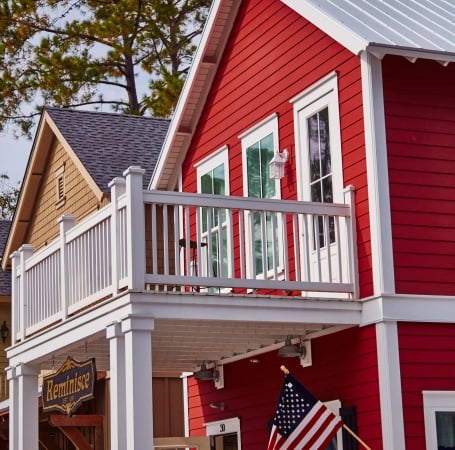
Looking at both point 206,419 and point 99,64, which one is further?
point 99,64

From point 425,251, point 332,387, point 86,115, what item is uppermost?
point 86,115

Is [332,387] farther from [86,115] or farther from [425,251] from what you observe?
[86,115]

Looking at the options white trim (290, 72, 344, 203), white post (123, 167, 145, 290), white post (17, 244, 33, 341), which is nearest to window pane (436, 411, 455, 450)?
white trim (290, 72, 344, 203)

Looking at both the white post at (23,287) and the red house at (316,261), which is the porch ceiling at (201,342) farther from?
the white post at (23,287)

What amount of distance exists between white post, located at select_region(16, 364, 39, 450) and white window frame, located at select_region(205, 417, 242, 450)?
2682mm

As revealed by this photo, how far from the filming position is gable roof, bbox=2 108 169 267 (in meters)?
25.1

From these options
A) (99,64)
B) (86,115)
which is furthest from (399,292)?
(99,64)

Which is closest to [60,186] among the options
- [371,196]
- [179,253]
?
[179,253]

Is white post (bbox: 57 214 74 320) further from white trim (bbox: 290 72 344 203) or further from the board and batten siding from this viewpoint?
the board and batten siding

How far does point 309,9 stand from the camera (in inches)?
618

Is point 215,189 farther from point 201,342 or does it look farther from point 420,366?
point 420,366

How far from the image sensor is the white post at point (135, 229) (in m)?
13.5

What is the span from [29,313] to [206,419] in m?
3.21

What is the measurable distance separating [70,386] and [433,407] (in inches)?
164
